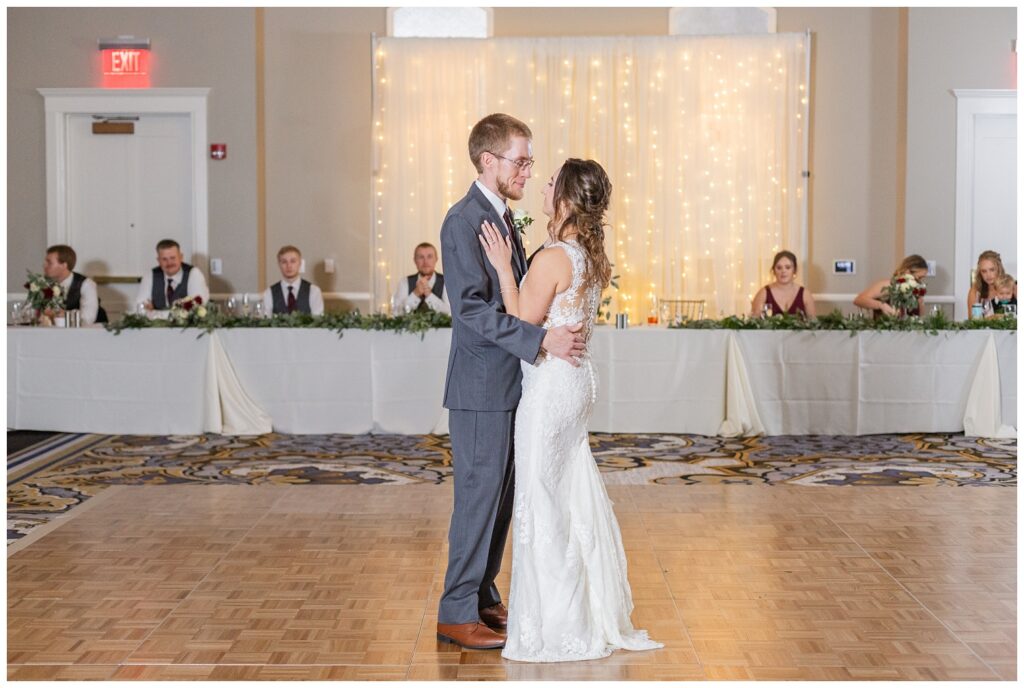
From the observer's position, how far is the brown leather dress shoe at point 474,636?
3.46 meters

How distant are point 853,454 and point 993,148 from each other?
4.54 meters

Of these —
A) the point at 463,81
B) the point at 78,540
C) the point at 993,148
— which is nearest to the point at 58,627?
the point at 78,540

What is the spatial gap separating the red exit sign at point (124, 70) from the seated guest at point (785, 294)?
228 inches

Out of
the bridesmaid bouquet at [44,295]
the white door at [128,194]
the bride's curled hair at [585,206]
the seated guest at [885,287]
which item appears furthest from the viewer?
the white door at [128,194]

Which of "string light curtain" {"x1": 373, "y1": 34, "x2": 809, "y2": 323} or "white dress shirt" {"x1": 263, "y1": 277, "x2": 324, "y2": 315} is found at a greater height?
"string light curtain" {"x1": 373, "y1": 34, "x2": 809, "y2": 323}

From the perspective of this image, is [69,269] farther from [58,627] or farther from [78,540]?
[58,627]

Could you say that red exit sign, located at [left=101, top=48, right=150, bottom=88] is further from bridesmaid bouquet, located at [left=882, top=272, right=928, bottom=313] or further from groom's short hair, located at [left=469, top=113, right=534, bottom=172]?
groom's short hair, located at [left=469, top=113, right=534, bottom=172]

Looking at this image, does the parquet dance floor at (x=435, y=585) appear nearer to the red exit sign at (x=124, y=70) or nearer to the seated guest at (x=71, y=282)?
the seated guest at (x=71, y=282)

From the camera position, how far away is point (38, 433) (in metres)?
8.07

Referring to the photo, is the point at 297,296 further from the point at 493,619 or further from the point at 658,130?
the point at 493,619

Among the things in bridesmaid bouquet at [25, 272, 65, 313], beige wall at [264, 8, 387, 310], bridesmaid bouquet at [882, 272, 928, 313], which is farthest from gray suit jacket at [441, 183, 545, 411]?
beige wall at [264, 8, 387, 310]

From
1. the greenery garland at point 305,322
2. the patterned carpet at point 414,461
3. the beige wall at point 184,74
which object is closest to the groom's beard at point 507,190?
the patterned carpet at point 414,461

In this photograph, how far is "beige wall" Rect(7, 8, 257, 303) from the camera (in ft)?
34.0

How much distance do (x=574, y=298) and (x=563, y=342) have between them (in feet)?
0.47
